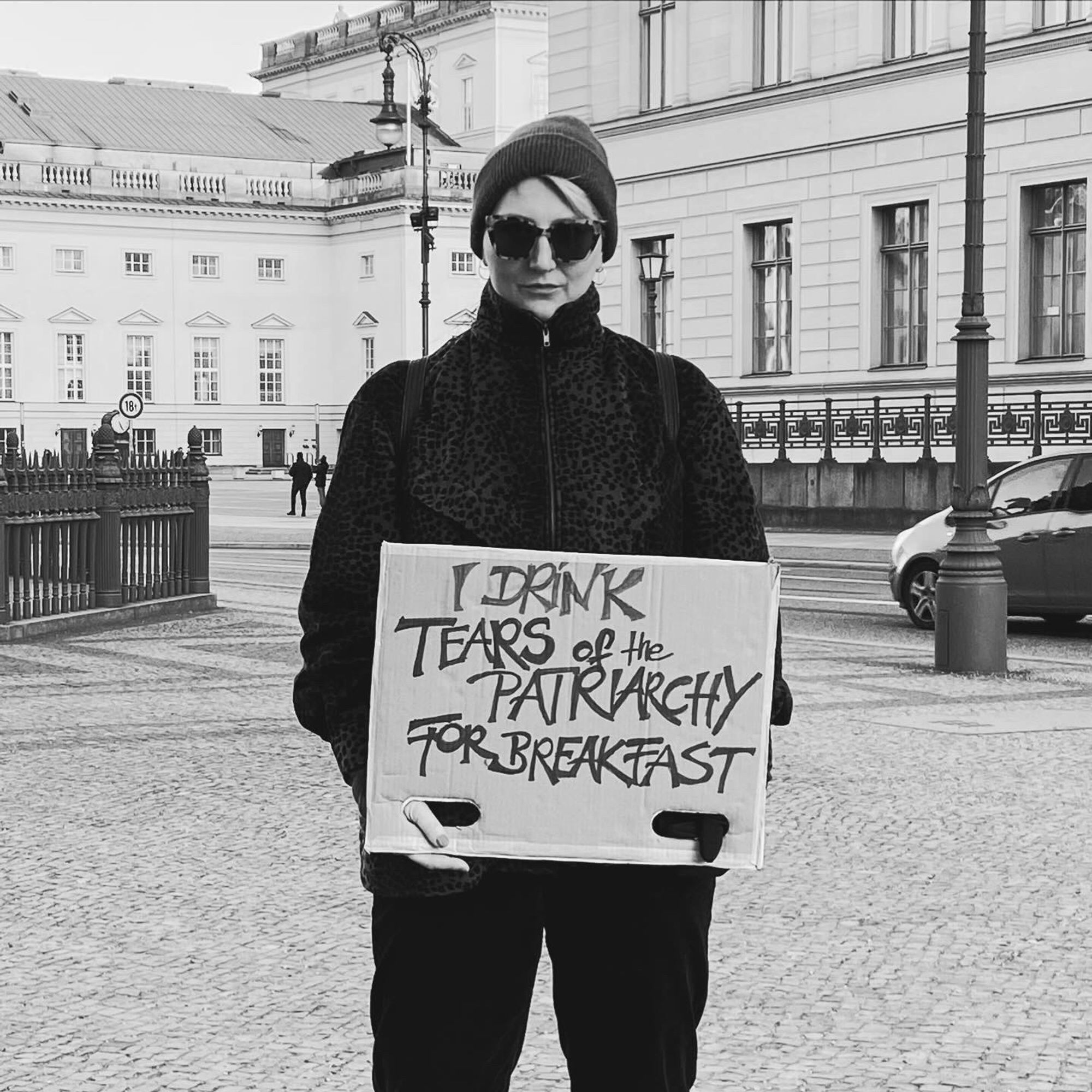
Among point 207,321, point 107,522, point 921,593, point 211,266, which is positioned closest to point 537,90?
point 211,266

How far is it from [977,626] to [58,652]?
618cm

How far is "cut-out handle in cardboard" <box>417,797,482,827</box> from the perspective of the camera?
314 cm

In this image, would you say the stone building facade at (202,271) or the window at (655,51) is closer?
the window at (655,51)

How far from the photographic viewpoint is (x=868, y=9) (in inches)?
1506

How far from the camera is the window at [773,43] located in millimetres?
40156

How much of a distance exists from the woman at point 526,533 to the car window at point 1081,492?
46.4ft

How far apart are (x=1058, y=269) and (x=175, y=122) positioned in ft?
232

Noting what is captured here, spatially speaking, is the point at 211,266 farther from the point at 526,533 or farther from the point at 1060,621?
the point at 526,533

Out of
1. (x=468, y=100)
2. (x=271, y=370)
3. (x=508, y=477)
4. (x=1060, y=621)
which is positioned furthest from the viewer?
(x=468, y=100)

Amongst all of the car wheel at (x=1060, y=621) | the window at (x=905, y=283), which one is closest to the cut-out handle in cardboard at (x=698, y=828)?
the car wheel at (x=1060, y=621)

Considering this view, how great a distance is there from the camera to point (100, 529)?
1675 cm

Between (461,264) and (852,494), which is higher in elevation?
(461,264)

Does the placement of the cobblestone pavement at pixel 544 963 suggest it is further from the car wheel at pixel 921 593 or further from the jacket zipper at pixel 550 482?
the car wheel at pixel 921 593

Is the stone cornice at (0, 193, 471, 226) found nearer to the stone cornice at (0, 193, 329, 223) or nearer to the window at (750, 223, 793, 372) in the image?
the stone cornice at (0, 193, 329, 223)
